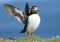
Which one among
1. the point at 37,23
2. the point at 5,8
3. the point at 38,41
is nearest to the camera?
the point at 38,41

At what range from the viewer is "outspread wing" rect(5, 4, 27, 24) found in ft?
20.3

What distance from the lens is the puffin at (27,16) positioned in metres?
5.98

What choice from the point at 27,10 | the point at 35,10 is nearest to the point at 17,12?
the point at 27,10

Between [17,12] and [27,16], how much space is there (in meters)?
0.42

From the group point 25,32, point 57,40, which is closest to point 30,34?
point 25,32

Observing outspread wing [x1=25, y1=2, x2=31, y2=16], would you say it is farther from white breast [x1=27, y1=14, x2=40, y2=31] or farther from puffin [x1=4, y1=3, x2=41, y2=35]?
white breast [x1=27, y1=14, x2=40, y2=31]

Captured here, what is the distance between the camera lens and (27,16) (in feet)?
20.3

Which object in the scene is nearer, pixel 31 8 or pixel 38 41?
pixel 38 41

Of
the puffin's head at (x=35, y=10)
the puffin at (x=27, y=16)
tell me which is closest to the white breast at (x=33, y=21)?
the puffin at (x=27, y=16)

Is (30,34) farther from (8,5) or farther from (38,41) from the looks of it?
(8,5)

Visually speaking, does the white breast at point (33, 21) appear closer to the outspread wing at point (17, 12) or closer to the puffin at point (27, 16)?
the puffin at point (27, 16)

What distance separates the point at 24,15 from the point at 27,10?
0.23 metres

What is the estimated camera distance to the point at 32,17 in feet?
19.6

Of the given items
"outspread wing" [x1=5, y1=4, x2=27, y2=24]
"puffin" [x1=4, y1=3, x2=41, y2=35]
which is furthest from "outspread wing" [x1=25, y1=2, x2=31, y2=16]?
"outspread wing" [x1=5, y1=4, x2=27, y2=24]
